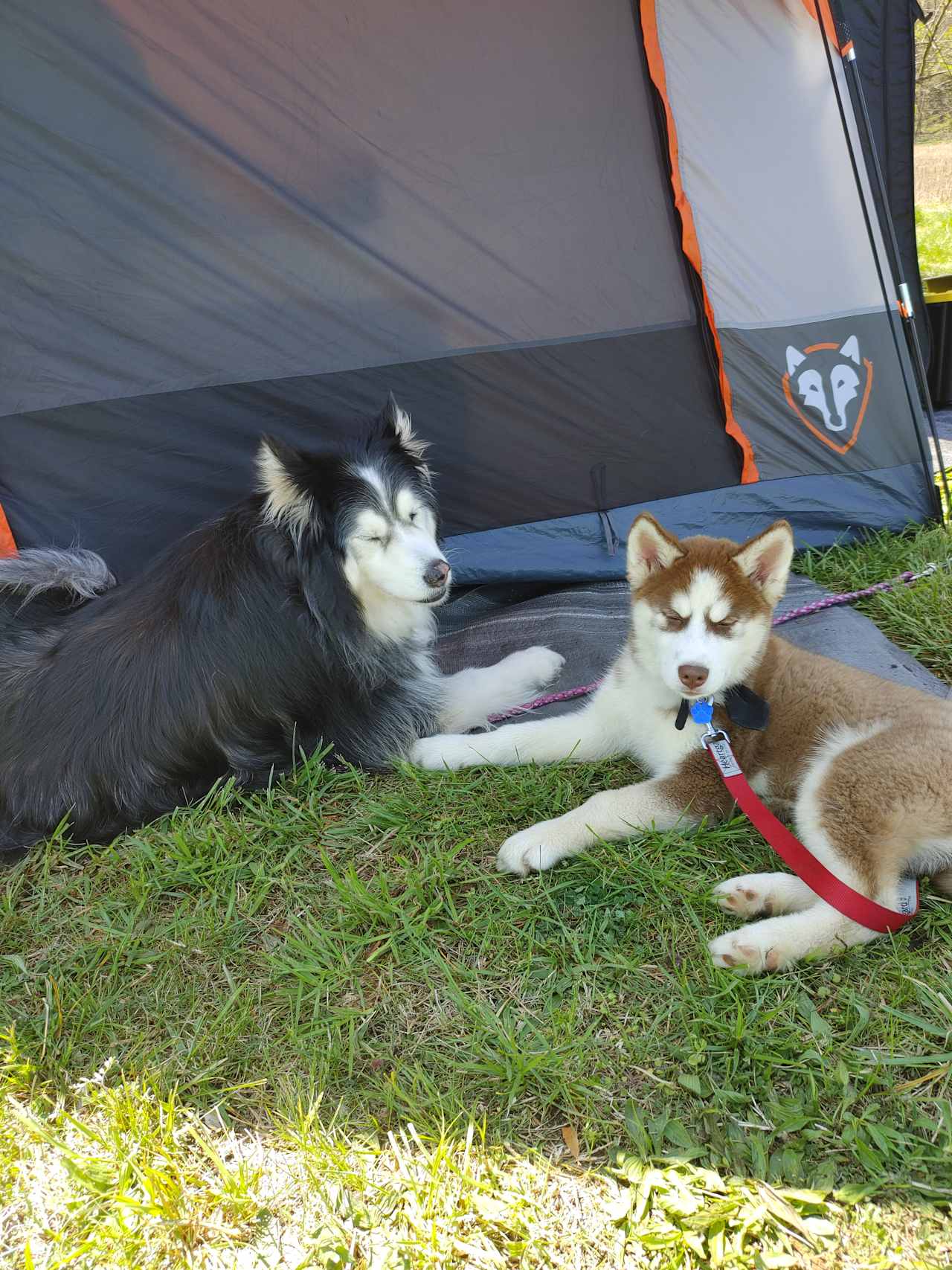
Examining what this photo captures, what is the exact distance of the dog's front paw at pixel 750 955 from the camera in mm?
1863

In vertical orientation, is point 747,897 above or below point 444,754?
below

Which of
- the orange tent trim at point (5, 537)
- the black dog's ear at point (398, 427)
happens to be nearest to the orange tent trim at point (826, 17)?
the black dog's ear at point (398, 427)

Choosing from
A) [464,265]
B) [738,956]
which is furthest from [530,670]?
[464,265]

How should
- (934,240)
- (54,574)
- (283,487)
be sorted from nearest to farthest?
(283,487) → (54,574) → (934,240)

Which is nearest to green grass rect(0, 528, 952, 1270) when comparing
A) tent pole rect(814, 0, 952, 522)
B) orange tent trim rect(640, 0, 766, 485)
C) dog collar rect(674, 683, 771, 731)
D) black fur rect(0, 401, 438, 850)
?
black fur rect(0, 401, 438, 850)

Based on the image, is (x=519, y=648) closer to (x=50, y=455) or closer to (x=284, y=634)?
(x=284, y=634)

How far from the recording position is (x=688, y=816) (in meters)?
2.28

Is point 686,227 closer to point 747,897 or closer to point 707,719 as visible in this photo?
point 707,719

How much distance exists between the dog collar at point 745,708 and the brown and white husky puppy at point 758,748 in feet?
0.13

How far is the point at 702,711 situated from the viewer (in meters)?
2.20

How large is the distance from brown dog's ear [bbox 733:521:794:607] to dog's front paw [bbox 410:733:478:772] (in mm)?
981

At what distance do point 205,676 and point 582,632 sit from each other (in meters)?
1.46

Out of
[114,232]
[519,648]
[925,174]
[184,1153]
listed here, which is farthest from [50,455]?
[925,174]

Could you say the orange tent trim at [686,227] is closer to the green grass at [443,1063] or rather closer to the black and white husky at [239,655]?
the black and white husky at [239,655]
